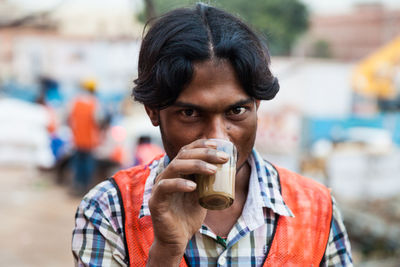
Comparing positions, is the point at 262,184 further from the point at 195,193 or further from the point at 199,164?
the point at 199,164

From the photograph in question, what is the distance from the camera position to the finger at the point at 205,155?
1.13m

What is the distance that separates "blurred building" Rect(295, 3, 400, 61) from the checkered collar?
90.1 feet

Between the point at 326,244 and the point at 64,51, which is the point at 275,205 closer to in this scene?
the point at 326,244

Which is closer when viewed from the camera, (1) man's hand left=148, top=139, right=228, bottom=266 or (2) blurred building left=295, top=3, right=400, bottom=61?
(1) man's hand left=148, top=139, right=228, bottom=266

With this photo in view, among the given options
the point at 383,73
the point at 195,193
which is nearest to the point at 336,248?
the point at 195,193

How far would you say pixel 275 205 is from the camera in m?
1.42

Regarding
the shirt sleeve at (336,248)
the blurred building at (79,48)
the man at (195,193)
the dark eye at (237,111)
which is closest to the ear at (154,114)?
the man at (195,193)

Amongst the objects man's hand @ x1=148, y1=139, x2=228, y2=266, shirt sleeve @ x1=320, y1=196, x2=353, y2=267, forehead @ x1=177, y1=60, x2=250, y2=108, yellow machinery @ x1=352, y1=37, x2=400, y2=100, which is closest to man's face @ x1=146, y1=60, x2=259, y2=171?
forehead @ x1=177, y1=60, x2=250, y2=108

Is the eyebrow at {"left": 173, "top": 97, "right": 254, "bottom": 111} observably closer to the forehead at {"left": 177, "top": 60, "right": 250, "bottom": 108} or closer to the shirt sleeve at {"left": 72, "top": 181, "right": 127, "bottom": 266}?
the forehead at {"left": 177, "top": 60, "right": 250, "bottom": 108}

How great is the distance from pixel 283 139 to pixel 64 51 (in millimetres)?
12323

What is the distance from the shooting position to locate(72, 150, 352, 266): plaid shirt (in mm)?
1329

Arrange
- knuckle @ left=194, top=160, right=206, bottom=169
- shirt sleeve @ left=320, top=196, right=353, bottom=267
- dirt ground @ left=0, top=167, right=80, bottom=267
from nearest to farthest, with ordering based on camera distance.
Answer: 1. knuckle @ left=194, top=160, right=206, bottom=169
2. shirt sleeve @ left=320, top=196, right=353, bottom=267
3. dirt ground @ left=0, top=167, right=80, bottom=267

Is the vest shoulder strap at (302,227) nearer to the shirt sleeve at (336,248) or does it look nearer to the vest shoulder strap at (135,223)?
the shirt sleeve at (336,248)

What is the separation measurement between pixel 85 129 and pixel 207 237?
20.0 feet
